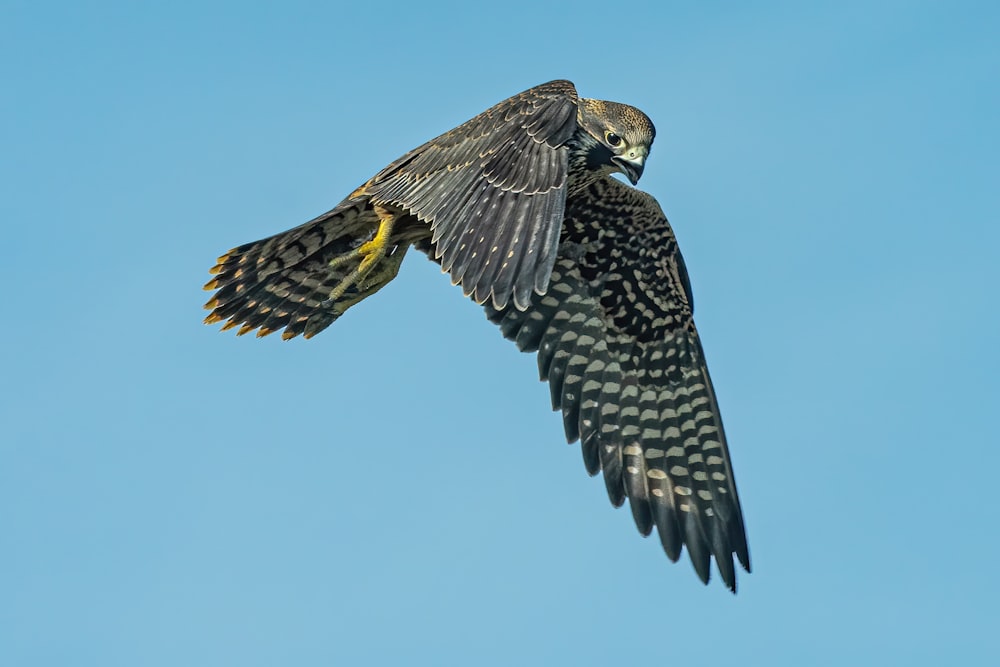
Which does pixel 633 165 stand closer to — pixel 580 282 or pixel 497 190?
pixel 497 190

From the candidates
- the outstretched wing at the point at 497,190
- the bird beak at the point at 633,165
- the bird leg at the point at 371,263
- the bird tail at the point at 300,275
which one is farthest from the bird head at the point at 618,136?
the bird tail at the point at 300,275

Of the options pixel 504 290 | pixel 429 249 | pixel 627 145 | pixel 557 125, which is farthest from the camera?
pixel 429 249

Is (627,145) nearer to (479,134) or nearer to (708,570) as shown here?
(479,134)

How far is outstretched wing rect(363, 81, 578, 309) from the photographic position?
9053 millimetres

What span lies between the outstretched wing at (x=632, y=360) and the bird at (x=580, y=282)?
0.4 inches

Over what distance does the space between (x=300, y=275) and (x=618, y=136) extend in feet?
8.33

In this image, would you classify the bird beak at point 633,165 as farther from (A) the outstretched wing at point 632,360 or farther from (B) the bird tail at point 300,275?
(B) the bird tail at point 300,275

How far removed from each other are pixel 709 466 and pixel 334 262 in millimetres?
3226

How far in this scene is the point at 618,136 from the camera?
11.0m

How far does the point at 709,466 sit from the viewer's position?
11984 millimetres

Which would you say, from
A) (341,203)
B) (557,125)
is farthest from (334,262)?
(557,125)

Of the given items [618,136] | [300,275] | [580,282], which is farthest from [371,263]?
[618,136]

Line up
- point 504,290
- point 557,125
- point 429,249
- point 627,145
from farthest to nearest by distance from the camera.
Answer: point 429,249, point 627,145, point 557,125, point 504,290

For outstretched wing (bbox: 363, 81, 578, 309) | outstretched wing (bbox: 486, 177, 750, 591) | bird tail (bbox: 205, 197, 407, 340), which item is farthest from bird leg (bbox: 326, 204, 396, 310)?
outstretched wing (bbox: 486, 177, 750, 591)
